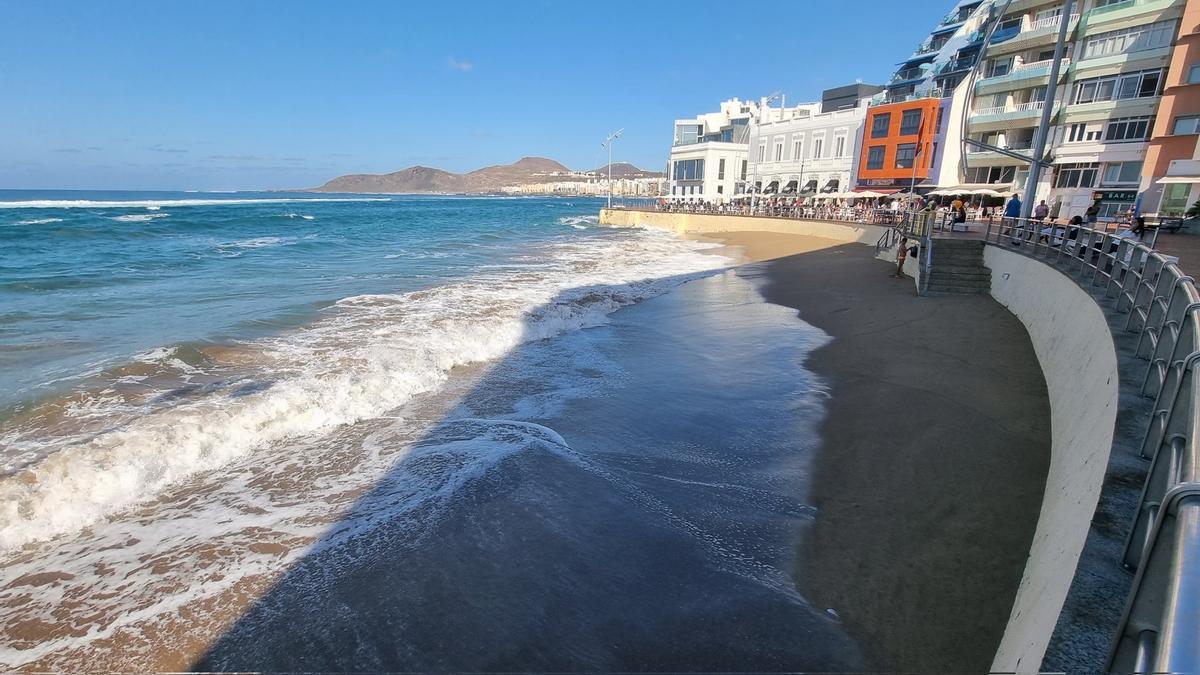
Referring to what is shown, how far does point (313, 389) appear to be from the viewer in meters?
8.16

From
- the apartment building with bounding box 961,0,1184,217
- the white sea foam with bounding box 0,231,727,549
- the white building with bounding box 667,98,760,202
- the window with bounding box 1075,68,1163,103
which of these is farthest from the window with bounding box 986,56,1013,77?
the white sea foam with bounding box 0,231,727,549

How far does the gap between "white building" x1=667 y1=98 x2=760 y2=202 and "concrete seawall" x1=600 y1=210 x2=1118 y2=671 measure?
45.7m

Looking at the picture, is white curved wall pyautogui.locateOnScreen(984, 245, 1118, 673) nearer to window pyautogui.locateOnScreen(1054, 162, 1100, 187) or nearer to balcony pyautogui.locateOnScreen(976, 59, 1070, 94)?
window pyautogui.locateOnScreen(1054, 162, 1100, 187)

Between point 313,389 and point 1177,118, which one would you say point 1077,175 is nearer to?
point 1177,118

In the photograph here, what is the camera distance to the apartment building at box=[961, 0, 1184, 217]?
1073 inches

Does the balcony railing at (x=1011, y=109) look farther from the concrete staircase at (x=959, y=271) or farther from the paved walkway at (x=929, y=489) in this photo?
the paved walkway at (x=929, y=489)

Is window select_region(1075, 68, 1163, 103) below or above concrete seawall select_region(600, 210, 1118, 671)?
above

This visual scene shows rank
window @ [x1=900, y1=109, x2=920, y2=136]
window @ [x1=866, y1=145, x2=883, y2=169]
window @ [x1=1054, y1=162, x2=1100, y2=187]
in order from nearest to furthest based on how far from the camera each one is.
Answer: window @ [x1=1054, y1=162, x2=1100, y2=187], window @ [x1=900, y1=109, x2=920, y2=136], window @ [x1=866, y1=145, x2=883, y2=169]

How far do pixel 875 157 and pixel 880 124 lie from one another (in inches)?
94.5

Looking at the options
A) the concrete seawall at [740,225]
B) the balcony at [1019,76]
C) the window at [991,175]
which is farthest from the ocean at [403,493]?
the window at [991,175]

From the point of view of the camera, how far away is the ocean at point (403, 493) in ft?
12.9

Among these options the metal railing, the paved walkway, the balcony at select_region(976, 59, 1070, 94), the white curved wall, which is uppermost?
the balcony at select_region(976, 59, 1070, 94)

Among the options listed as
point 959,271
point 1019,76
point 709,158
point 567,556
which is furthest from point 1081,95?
point 567,556

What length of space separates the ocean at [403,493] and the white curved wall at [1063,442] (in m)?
1.21
